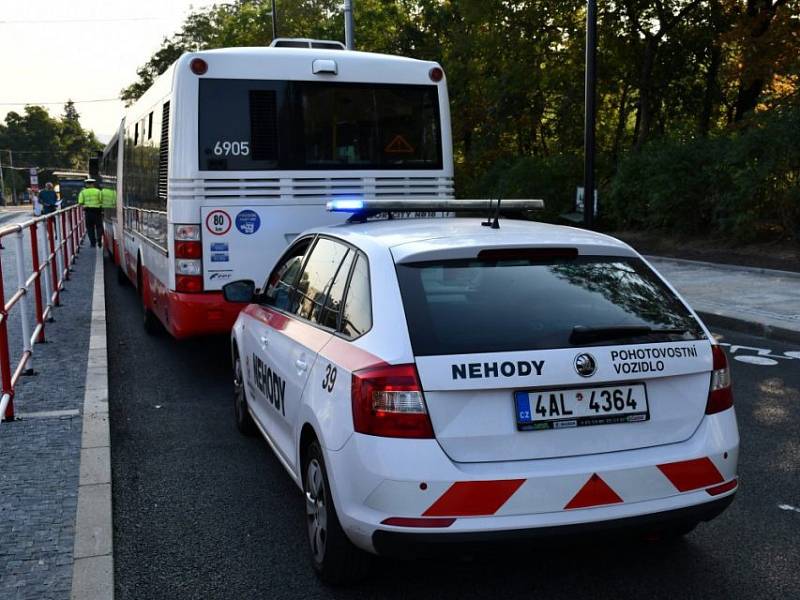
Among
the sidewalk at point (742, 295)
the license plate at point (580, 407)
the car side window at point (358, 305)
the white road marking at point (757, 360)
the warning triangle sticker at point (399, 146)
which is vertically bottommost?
the white road marking at point (757, 360)

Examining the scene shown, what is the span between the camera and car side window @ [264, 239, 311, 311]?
5.00m

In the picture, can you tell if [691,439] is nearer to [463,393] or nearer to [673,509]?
[673,509]

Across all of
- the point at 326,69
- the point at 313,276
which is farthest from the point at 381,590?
the point at 326,69

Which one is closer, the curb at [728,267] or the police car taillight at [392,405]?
the police car taillight at [392,405]

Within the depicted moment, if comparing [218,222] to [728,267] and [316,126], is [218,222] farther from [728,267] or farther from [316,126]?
[728,267]

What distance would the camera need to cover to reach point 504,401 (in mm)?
3291

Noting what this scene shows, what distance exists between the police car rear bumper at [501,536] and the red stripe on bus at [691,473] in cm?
11

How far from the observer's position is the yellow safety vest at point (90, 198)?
24.4 metres

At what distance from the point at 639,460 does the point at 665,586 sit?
2.24ft

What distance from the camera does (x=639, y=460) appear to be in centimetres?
337

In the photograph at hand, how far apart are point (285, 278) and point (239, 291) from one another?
16.7 inches

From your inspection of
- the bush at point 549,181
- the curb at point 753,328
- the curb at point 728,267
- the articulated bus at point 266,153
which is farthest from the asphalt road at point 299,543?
the bush at point 549,181

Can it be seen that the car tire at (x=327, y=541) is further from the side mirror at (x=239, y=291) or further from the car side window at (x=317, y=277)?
the side mirror at (x=239, y=291)

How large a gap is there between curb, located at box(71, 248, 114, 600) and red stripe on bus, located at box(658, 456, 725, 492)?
2264 mm
